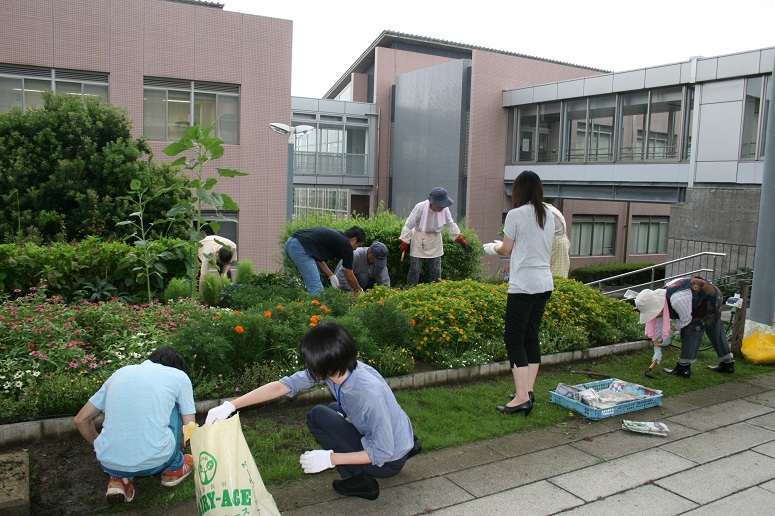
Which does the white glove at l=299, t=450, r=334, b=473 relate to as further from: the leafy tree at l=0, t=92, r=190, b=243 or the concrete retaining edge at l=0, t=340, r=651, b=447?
the leafy tree at l=0, t=92, r=190, b=243

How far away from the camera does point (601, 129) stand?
79.8 feet

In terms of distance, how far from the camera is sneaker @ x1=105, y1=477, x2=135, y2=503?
147 inches

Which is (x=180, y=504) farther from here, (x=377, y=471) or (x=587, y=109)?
(x=587, y=109)

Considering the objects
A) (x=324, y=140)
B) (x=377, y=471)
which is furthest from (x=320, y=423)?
(x=324, y=140)

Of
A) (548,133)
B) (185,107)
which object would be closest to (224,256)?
(185,107)

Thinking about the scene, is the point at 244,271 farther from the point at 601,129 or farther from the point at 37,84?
the point at 601,129

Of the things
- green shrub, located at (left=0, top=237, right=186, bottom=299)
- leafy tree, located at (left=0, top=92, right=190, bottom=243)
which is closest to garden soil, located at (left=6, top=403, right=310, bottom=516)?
green shrub, located at (left=0, top=237, right=186, bottom=299)

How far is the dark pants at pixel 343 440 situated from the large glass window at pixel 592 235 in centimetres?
2573

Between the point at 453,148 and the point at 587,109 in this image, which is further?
the point at 453,148

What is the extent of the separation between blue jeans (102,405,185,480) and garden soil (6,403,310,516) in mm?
196

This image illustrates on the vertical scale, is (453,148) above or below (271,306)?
above

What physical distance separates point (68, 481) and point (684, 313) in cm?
583

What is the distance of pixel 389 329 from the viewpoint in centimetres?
645

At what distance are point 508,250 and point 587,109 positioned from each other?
20.0 metres
